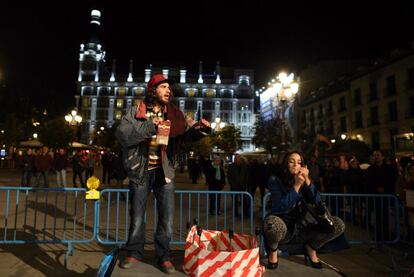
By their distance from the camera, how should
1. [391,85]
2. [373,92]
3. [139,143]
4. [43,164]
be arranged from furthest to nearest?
[373,92] < [391,85] < [43,164] < [139,143]

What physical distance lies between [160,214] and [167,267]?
56cm

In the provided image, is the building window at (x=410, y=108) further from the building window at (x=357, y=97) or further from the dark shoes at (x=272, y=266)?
the dark shoes at (x=272, y=266)

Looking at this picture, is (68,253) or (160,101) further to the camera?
(68,253)

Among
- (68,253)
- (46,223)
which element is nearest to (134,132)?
(68,253)

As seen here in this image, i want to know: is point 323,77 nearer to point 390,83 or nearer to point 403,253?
point 390,83

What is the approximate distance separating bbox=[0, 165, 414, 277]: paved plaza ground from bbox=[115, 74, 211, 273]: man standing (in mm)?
247

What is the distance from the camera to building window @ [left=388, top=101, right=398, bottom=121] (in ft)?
102

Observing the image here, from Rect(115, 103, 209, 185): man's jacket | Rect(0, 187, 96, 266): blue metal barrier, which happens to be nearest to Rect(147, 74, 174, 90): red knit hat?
Rect(115, 103, 209, 185): man's jacket

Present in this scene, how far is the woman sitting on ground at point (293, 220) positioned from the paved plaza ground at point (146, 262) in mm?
265

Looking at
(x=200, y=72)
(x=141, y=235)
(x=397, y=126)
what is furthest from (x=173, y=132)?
(x=200, y=72)

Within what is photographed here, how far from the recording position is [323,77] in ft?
161

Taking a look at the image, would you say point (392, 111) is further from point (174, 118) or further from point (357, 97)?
point (174, 118)

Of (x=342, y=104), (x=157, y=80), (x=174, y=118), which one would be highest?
(x=342, y=104)

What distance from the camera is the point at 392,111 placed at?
1248 inches
